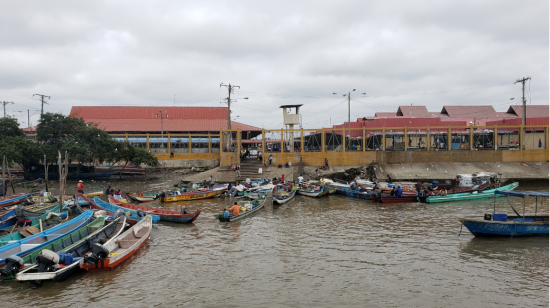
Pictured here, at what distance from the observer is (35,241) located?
535 inches

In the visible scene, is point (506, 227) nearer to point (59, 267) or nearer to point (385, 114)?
point (59, 267)

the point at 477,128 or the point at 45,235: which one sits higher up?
the point at 477,128

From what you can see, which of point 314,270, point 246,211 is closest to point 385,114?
point 246,211

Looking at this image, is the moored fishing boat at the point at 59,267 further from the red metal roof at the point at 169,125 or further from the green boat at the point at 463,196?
the red metal roof at the point at 169,125

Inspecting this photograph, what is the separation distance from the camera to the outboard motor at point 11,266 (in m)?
11.1

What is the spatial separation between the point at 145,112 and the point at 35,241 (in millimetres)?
44396

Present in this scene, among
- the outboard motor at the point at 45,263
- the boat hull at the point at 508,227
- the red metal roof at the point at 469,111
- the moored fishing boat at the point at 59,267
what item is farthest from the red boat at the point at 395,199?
the red metal roof at the point at 469,111

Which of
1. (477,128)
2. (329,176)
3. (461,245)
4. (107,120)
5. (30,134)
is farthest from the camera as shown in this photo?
(107,120)

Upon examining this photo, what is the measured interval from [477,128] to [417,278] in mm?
34299

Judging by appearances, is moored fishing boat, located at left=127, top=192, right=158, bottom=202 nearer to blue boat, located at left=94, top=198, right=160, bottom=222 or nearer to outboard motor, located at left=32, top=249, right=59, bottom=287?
blue boat, located at left=94, top=198, right=160, bottom=222

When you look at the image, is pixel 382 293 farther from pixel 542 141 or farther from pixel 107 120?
pixel 107 120

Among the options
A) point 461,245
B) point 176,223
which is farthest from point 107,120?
point 461,245

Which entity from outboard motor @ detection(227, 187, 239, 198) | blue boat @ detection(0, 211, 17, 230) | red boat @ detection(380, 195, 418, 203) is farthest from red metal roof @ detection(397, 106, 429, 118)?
blue boat @ detection(0, 211, 17, 230)

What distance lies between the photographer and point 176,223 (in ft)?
64.0
